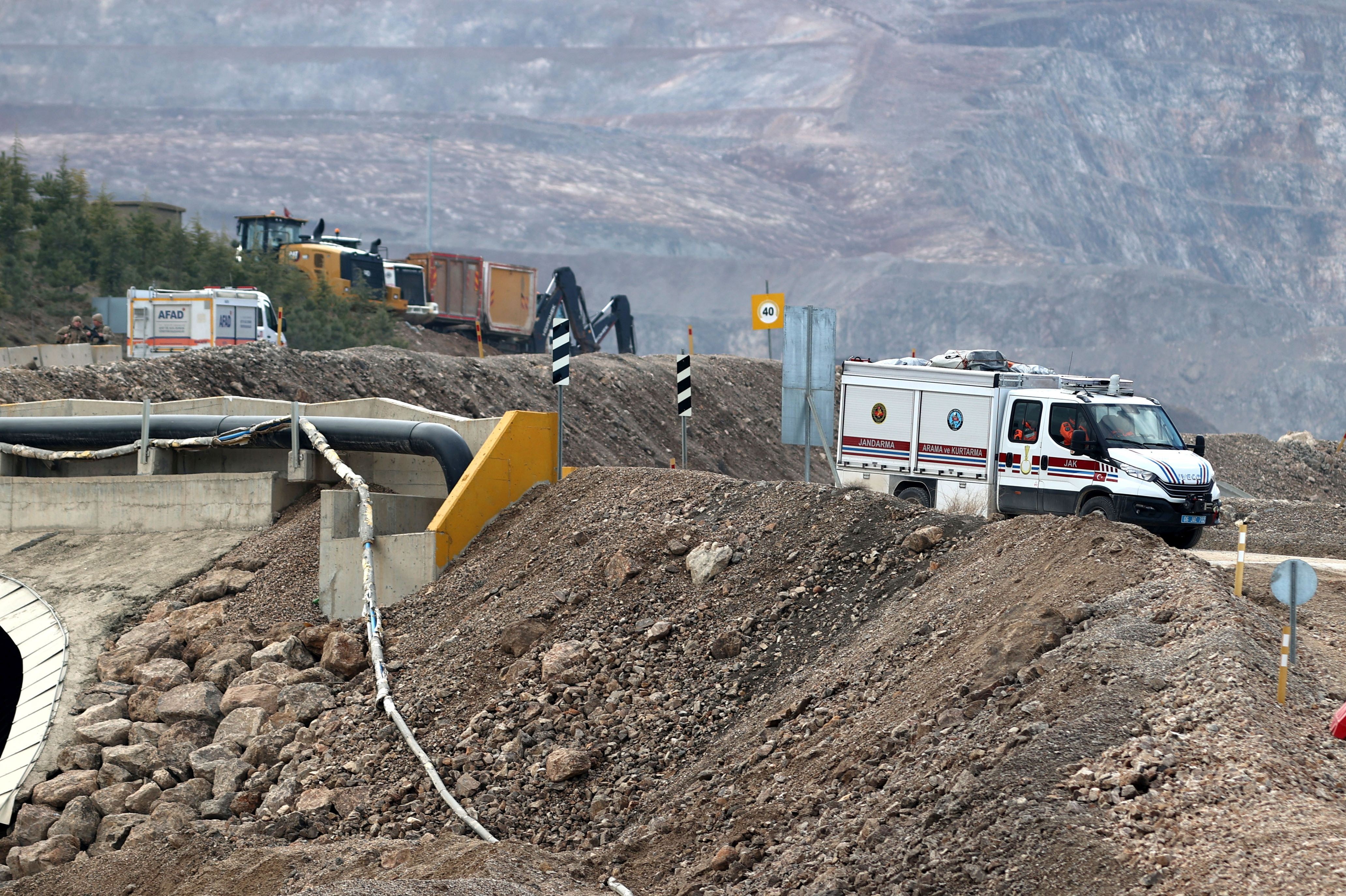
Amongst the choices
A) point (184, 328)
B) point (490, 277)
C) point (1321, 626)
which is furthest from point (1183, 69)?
point (1321, 626)

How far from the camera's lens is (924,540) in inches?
485

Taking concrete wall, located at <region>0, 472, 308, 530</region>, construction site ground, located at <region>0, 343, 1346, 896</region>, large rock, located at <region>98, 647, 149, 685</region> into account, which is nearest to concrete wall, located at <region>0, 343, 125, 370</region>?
concrete wall, located at <region>0, 472, 308, 530</region>

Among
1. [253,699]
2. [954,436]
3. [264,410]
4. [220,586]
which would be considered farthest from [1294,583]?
[264,410]

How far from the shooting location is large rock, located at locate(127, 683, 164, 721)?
14156mm

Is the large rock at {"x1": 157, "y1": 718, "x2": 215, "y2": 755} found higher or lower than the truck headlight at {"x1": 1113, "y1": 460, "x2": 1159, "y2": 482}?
lower

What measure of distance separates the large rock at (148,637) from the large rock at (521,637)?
16.3 ft

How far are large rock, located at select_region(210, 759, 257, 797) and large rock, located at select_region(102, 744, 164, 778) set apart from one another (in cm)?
76

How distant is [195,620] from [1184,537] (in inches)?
456

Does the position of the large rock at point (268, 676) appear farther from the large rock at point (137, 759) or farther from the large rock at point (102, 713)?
the large rock at point (102, 713)

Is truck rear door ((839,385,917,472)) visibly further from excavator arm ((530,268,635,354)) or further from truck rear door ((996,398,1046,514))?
excavator arm ((530,268,635,354))

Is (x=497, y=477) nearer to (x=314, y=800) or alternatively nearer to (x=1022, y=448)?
(x=314, y=800)

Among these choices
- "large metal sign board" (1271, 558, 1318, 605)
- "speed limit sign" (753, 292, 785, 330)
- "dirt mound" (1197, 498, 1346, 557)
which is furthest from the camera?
"dirt mound" (1197, 498, 1346, 557)

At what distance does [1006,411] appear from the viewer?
58.7ft

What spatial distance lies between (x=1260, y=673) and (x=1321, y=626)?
10.6ft
